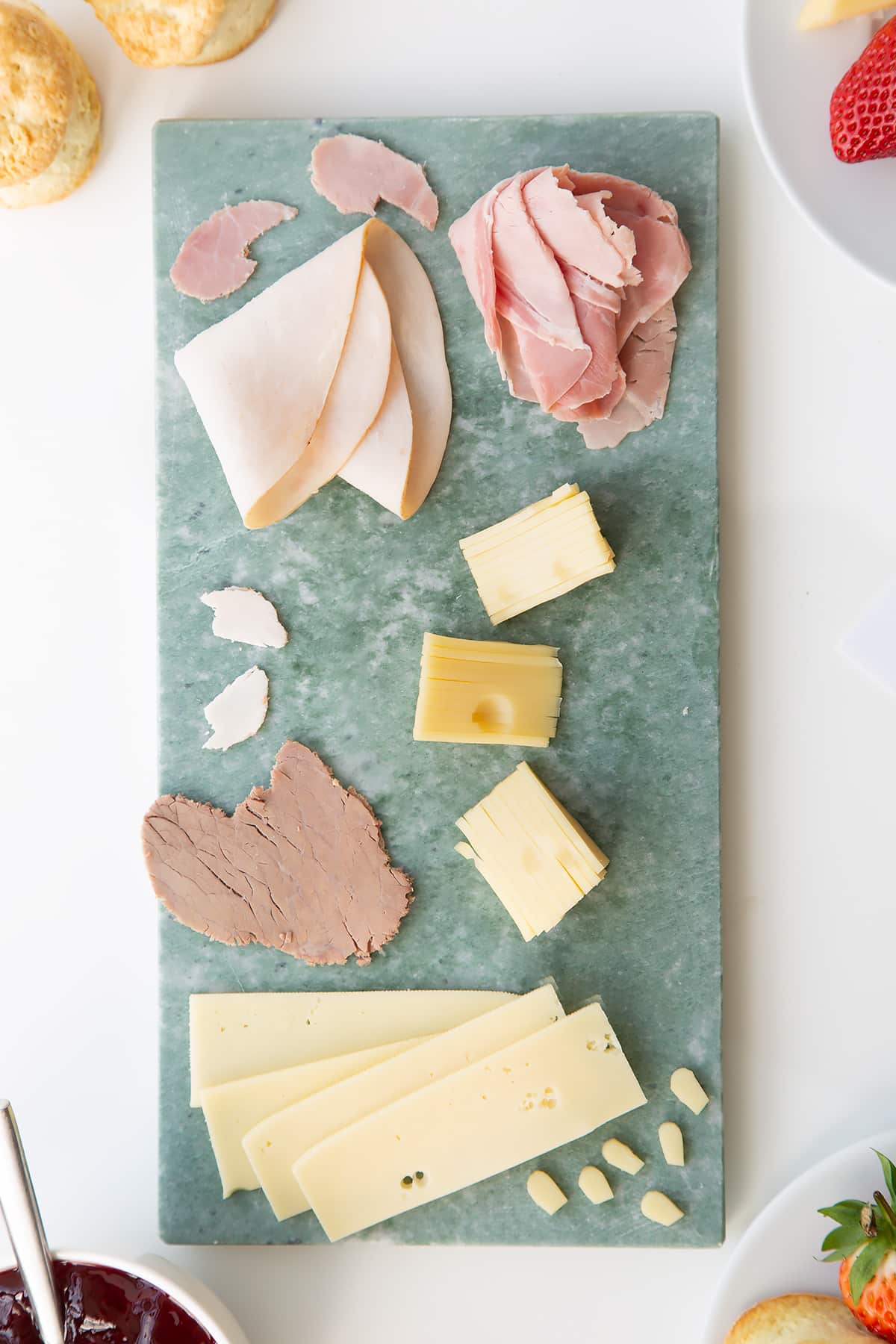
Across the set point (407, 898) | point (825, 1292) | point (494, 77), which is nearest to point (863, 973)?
point (825, 1292)

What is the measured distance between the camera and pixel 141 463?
1.27 m

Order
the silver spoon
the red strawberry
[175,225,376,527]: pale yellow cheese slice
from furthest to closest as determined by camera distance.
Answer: [175,225,376,527]: pale yellow cheese slice → the silver spoon → the red strawberry

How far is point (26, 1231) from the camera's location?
3.51 ft

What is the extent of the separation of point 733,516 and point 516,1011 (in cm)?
68

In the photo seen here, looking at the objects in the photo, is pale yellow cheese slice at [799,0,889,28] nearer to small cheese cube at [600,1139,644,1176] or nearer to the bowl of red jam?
small cheese cube at [600,1139,644,1176]

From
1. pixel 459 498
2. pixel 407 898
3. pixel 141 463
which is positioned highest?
pixel 141 463

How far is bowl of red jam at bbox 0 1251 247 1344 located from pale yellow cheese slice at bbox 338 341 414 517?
0.94m

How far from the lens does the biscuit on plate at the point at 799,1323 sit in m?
1.11

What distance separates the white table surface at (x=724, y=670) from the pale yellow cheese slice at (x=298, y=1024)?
0.12 metres

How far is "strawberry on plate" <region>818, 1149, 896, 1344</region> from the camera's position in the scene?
3.54 feet

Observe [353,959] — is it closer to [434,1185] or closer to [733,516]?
[434,1185]

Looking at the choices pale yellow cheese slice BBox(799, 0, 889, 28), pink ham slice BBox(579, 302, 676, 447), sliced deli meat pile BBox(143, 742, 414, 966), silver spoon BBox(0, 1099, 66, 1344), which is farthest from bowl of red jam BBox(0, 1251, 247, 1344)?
pale yellow cheese slice BBox(799, 0, 889, 28)

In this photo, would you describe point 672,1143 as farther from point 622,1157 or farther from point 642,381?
point 642,381

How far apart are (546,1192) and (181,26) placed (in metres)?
1.46
